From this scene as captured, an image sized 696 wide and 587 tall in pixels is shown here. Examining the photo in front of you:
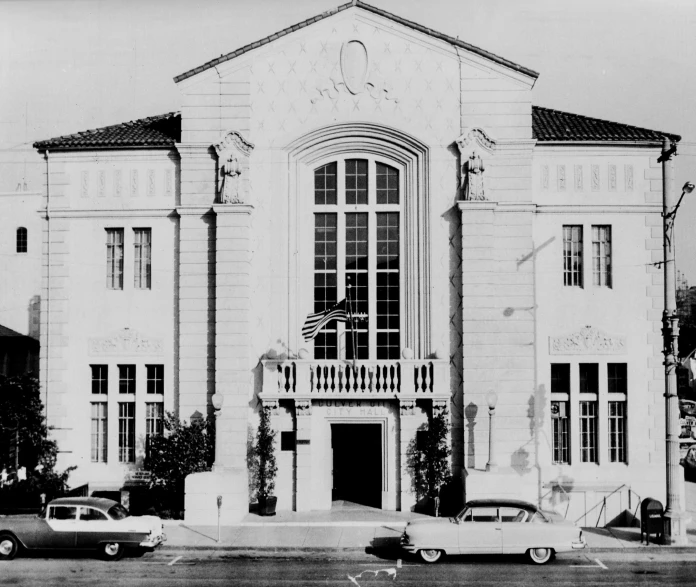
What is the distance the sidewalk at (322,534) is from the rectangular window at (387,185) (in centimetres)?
947

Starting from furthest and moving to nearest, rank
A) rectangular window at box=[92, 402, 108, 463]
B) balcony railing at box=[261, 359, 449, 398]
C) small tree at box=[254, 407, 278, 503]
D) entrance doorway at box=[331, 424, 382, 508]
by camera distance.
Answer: entrance doorway at box=[331, 424, 382, 508]
rectangular window at box=[92, 402, 108, 463]
small tree at box=[254, 407, 278, 503]
balcony railing at box=[261, 359, 449, 398]

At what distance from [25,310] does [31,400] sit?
70.0ft

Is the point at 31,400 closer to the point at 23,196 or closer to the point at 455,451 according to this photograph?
the point at 455,451

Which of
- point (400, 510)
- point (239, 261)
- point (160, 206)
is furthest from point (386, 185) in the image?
point (400, 510)

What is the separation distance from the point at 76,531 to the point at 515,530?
1018 centimetres

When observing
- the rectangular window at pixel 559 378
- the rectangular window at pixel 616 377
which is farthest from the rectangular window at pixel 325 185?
the rectangular window at pixel 616 377

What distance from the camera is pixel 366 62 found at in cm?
2512

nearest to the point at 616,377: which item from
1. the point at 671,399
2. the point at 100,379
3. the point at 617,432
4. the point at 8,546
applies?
the point at 617,432

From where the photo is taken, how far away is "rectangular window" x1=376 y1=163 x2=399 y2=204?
25547 mm

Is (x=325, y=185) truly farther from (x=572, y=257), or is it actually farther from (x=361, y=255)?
(x=572, y=257)

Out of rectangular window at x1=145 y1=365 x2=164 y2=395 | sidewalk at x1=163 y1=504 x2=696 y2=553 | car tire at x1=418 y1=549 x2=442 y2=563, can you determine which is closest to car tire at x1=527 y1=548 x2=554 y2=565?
sidewalk at x1=163 y1=504 x2=696 y2=553

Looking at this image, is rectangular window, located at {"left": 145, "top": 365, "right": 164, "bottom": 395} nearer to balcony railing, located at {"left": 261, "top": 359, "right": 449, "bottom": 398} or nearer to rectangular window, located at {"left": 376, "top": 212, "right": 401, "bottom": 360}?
balcony railing, located at {"left": 261, "top": 359, "right": 449, "bottom": 398}

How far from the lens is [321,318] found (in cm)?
2336

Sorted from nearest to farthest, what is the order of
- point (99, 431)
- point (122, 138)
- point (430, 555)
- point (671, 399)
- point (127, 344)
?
point (430, 555) < point (671, 399) < point (127, 344) < point (99, 431) < point (122, 138)
